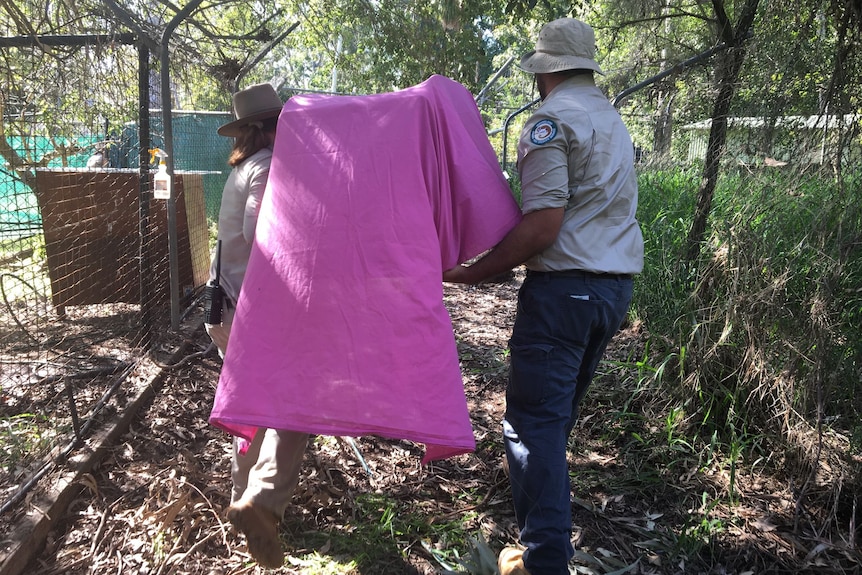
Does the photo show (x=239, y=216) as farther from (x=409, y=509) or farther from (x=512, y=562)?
(x=512, y=562)

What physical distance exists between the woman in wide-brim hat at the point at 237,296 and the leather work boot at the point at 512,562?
77cm

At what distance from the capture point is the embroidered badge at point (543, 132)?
2.12 meters

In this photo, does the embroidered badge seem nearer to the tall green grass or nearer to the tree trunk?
the tall green grass

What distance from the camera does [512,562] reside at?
7.41ft

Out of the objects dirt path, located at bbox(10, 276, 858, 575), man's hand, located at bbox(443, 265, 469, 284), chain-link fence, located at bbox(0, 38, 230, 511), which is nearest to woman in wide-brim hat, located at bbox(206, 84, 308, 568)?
dirt path, located at bbox(10, 276, 858, 575)

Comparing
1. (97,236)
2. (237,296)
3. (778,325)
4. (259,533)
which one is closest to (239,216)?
(237,296)

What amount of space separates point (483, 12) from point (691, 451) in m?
4.24

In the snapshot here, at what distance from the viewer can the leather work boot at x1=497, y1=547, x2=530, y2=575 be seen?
2.22m

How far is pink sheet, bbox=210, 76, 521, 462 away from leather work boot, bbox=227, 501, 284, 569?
36 cm

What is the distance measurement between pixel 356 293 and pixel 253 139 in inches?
42.0

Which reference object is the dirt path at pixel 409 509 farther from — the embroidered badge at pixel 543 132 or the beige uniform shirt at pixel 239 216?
the embroidered badge at pixel 543 132

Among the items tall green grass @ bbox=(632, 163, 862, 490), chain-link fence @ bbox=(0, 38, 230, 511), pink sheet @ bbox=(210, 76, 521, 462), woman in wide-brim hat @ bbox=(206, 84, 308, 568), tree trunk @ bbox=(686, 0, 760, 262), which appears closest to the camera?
pink sheet @ bbox=(210, 76, 521, 462)

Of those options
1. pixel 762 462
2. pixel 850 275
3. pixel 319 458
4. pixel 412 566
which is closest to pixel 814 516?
pixel 762 462

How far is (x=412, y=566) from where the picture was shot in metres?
2.49
